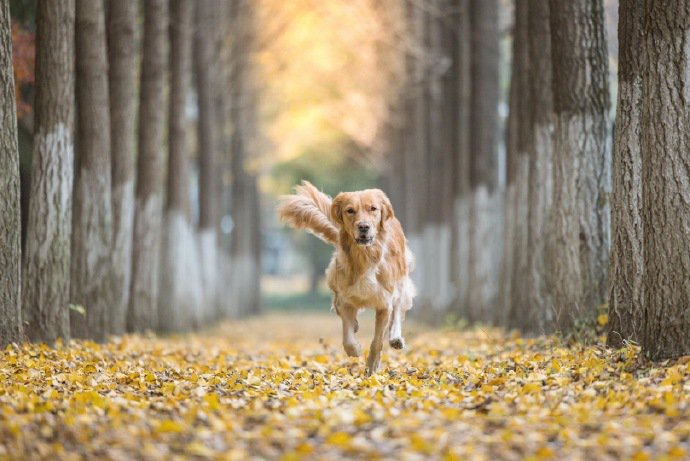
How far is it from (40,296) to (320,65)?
3125 cm

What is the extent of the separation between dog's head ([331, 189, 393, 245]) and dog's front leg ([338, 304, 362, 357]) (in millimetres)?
807

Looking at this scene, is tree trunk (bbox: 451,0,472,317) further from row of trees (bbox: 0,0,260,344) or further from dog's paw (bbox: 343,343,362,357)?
dog's paw (bbox: 343,343,362,357)

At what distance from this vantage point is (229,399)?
25.3 ft

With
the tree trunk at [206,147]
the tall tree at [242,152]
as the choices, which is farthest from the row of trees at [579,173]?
the tall tree at [242,152]

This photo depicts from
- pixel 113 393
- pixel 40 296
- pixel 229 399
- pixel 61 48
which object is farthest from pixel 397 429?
pixel 61 48

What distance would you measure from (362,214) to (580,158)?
3.71 meters

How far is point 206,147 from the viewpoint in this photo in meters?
27.0

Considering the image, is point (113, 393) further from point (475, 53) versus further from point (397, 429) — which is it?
point (475, 53)

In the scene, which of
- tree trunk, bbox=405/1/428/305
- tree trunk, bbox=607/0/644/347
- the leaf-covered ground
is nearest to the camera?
the leaf-covered ground

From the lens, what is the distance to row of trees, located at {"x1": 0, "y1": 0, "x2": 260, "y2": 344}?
12.0 meters

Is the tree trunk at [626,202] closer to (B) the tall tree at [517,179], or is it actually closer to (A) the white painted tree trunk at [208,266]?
(B) the tall tree at [517,179]

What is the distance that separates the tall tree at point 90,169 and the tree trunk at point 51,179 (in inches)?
60.3

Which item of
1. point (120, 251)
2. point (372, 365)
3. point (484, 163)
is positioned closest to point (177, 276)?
point (120, 251)

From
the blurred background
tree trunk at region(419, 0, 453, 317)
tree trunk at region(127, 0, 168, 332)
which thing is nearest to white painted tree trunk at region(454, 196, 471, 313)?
the blurred background
